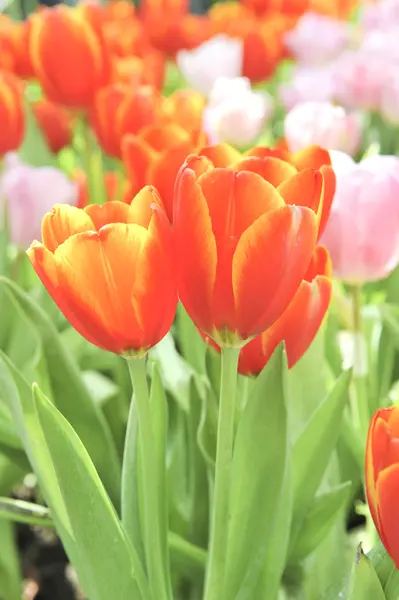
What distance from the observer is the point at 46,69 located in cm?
91

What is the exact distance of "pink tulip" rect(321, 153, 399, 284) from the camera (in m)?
0.51

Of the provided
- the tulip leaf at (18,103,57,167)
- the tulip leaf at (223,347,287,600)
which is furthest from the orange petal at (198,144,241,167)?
the tulip leaf at (18,103,57,167)

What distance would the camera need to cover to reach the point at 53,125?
1.09 meters

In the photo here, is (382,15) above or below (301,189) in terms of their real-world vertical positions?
below

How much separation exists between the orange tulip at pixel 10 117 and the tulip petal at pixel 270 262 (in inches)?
21.6

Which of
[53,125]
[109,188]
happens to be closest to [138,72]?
[53,125]

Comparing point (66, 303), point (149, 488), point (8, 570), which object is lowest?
point (8, 570)

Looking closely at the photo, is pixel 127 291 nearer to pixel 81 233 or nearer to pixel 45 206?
pixel 81 233

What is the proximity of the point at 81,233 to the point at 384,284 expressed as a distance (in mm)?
583

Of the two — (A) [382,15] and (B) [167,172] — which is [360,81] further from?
(B) [167,172]

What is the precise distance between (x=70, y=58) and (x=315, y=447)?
0.57m

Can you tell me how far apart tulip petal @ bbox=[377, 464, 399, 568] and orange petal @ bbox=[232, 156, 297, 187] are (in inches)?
A: 5.3

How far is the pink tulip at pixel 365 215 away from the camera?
505mm

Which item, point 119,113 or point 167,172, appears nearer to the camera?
point 167,172
